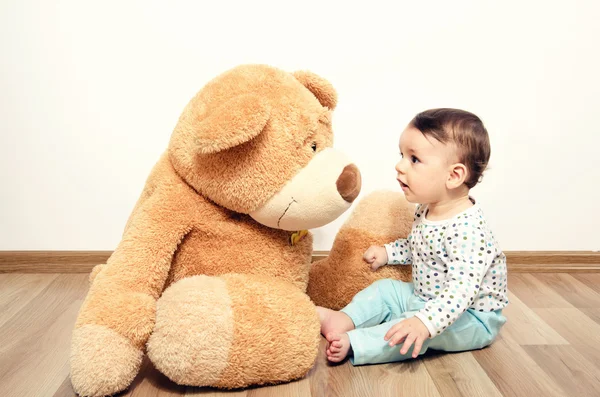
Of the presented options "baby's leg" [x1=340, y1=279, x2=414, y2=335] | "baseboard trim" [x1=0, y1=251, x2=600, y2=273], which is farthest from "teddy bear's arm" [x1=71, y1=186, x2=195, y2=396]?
"baseboard trim" [x1=0, y1=251, x2=600, y2=273]

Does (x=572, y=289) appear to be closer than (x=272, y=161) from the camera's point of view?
No

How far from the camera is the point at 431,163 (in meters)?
1.16

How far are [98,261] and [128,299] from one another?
25.1 inches

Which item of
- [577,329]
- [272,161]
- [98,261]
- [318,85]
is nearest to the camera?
[272,161]

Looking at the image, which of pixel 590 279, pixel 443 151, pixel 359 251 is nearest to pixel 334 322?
pixel 359 251

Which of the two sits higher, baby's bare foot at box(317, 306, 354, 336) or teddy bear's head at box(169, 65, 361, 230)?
teddy bear's head at box(169, 65, 361, 230)

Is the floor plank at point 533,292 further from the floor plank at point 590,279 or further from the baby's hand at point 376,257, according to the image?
the baby's hand at point 376,257

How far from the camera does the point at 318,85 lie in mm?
1234

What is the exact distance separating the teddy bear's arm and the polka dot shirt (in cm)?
47

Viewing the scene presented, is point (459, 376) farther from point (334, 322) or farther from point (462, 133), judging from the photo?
point (462, 133)

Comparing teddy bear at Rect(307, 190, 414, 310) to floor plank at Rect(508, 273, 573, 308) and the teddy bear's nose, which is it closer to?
the teddy bear's nose

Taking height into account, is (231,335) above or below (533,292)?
above

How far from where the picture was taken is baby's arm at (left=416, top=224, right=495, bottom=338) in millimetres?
1084

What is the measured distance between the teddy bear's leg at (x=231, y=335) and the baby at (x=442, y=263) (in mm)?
112
